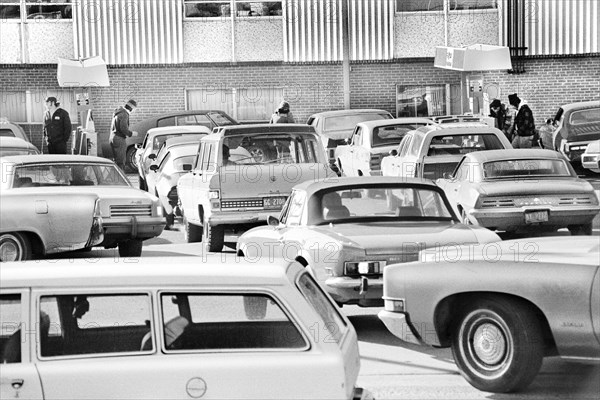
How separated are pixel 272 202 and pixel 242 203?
40 centimetres

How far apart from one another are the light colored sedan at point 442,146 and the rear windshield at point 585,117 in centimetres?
762

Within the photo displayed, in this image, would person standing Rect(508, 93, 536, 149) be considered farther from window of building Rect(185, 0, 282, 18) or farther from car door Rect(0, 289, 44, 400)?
car door Rect(0, 289, 44, 400)

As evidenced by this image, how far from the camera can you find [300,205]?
1182 centimetres

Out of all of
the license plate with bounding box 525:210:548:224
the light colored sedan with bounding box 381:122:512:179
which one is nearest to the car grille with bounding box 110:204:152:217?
the license plate with bounding box 525:210:548:224

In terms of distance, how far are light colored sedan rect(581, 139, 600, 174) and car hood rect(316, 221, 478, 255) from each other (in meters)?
14.1

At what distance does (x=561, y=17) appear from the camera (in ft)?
112

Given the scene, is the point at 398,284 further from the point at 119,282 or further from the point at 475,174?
the point at 475,174

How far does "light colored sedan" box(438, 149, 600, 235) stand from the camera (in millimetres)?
15320

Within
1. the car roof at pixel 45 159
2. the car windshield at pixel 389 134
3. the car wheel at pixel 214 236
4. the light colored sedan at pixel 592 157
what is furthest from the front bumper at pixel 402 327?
the light colored sedan at pixel 592 157

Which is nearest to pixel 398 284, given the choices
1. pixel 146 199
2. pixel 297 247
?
pixel 297 247

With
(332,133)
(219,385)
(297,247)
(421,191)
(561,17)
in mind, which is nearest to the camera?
(219,385)

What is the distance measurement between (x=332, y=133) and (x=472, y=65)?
14.6 feet

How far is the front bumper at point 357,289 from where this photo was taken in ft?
33.0

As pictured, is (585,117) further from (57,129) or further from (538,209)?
(538,209)
